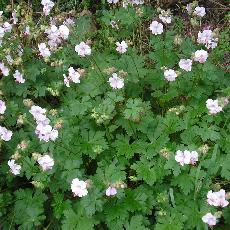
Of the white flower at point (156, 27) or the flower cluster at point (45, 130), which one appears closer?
the flower cluster at point (45, 130)

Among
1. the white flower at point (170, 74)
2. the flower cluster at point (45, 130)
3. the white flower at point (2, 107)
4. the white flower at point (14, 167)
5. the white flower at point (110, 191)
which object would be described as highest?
the white flower at point (170, 74)

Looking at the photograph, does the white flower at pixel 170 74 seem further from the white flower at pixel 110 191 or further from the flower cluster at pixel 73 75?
the white flower at pixel 110 191

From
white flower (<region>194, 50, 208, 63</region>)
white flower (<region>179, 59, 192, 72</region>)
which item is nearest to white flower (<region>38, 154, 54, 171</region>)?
white flower (<region>179, 59, 192, 72</region>)

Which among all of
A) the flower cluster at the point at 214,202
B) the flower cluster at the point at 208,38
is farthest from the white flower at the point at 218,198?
the flower cluster at the point at 208,38

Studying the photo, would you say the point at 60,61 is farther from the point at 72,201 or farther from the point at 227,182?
the point at 227,182

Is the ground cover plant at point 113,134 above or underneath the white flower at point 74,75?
underneath

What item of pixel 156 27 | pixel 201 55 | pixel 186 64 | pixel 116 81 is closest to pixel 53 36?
pixel 116 81

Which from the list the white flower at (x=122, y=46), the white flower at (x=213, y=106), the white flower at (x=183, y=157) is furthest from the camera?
the white flower at (x=122, y=46)

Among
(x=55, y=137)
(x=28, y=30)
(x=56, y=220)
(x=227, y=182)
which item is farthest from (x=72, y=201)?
(x=28, y=30)
